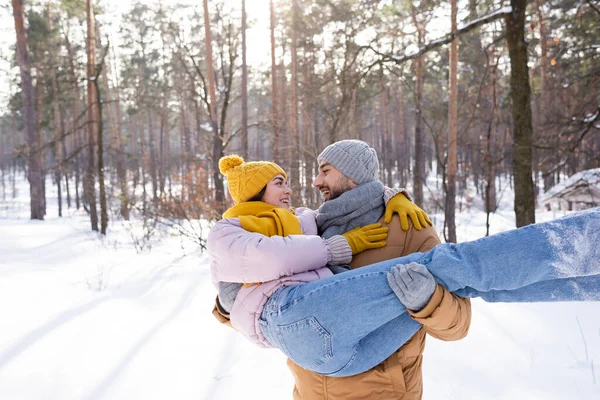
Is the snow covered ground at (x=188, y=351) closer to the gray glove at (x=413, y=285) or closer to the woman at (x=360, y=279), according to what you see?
the woman at (x=360, y=279)

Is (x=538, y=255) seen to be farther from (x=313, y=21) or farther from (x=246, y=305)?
(x=313, y=21)

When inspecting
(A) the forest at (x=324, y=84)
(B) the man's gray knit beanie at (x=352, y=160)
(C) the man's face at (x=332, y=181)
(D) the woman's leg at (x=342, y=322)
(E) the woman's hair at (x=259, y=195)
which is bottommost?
(D) the woman's leg at (x=342, y=322)

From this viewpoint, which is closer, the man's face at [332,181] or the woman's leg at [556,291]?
the woman's leg at [556,291]

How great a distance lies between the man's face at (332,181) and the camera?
2318 millimetres

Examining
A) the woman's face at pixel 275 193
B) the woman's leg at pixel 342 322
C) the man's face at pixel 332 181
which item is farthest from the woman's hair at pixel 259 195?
the woman's leg at pixel 342 322

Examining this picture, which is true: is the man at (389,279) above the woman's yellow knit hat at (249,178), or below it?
below

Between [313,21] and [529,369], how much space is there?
20.0 m

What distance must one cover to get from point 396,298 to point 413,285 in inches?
5.3

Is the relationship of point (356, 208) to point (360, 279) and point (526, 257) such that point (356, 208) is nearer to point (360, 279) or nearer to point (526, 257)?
point (360, 279)

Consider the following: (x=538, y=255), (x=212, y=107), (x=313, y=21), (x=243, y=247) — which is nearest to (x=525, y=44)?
(x=538, y=255)

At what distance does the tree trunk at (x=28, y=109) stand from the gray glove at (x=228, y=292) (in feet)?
46.9

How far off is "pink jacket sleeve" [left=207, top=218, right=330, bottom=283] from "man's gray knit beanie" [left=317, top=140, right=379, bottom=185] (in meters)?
0.49

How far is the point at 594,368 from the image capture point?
3.05m

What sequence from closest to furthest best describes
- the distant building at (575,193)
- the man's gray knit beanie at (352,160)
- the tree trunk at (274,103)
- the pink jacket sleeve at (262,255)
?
the pink jacket sleeve at (262,255)
the man's gray knit beanie at (352,160)
the tree trunk at (274,103)
the distant building at (575,193)
